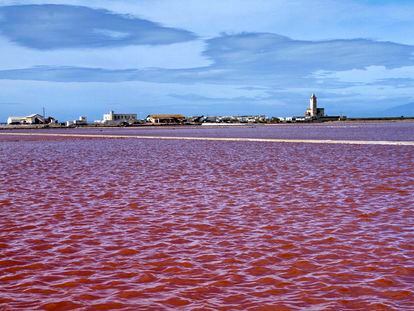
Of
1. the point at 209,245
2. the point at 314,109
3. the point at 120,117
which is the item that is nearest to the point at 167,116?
the point at 120,117

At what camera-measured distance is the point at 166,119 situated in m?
178

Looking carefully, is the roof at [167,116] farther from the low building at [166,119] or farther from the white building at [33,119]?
the white building at [33,119]

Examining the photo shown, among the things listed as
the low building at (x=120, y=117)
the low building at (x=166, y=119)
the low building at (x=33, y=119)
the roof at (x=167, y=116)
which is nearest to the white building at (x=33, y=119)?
the low building at (x=33, y=119)

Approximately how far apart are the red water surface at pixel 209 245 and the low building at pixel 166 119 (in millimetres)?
163483

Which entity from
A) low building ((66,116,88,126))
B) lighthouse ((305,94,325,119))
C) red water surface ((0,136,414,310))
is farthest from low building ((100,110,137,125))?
red water surface ((0,136,414,310))

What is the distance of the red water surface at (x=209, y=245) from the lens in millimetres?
5414

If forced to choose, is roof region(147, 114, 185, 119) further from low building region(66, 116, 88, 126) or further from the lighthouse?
the lighthouse

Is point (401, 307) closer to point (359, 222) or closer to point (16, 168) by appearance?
point (359, 222)

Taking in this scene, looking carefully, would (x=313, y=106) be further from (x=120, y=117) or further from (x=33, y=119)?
Answer: (x=33, y=119)

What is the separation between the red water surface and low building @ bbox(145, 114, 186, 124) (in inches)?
6436

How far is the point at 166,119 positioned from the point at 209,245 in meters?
172

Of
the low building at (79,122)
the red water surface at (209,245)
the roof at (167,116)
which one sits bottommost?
the red water surface at (209,245)

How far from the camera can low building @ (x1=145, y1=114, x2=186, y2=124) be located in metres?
178

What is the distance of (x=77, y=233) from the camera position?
8.61 meters
